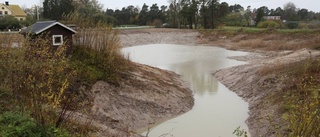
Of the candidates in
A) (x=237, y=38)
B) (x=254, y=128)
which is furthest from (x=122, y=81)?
(x=237, y=38)

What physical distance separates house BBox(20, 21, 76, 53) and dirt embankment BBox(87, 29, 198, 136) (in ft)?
9.24

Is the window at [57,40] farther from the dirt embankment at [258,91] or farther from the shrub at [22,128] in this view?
the dirt embankment at [258,91]

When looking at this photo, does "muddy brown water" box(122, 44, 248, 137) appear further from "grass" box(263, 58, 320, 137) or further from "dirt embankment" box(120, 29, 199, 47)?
"dirt embankment" box(120, 29, 199, 47)

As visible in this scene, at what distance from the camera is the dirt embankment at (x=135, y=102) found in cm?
948

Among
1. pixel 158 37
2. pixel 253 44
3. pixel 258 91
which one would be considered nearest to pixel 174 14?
pixel 158 37

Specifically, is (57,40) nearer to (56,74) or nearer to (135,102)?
(56,74)

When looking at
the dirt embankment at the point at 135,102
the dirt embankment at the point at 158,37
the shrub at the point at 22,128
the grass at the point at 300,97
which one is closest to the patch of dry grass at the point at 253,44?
the dirt embankment at the point at 158,37

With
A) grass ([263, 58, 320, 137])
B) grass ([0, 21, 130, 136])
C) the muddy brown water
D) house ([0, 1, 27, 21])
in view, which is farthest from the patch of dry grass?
house ([0, 1, 27, 21])

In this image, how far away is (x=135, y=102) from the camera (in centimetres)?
1134

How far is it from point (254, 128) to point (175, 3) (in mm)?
60003

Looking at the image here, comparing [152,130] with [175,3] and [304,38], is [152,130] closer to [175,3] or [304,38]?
[304,38]

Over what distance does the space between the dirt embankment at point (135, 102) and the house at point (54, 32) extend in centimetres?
282

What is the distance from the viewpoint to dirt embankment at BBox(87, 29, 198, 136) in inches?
373

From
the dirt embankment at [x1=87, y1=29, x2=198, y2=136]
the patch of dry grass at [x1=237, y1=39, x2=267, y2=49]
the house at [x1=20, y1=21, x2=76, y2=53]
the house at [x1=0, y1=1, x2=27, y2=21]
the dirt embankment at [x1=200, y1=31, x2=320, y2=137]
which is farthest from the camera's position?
the house at [x1=0, y1=1, x2=27, y2=21]
